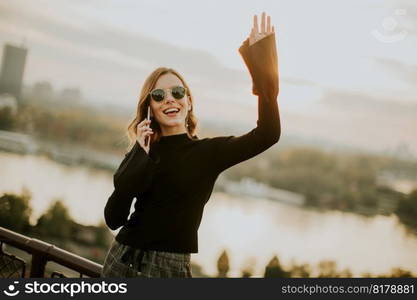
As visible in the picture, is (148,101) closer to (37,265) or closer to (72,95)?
(37,265)

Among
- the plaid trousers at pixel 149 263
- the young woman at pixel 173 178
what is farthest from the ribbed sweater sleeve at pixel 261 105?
the plaid trousers at pixel 149 263

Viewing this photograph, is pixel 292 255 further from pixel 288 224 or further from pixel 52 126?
pixel 52 126

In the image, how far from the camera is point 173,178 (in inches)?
47.8

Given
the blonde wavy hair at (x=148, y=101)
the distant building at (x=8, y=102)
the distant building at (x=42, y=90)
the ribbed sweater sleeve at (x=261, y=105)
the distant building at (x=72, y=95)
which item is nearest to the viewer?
the ribbed sweater sleeve at (x=261, y=105)

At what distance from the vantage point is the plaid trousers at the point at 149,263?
4.05ft

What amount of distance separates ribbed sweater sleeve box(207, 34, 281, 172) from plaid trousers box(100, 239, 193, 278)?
31cm

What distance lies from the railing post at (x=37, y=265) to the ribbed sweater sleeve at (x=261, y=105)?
3.42 ft

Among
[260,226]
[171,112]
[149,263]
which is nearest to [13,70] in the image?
[260,226]

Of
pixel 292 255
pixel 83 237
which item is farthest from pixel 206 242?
pixel 83 237

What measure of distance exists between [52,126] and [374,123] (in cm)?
4885

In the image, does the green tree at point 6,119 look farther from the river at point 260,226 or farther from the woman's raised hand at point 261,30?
the woman's raised hand at point 261,30

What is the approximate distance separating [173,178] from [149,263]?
24cm

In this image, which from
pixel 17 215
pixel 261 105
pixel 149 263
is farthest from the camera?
pixel 17 215

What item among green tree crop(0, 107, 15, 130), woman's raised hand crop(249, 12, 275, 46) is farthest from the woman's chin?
green tree crop(0, 107, 15, 130)
